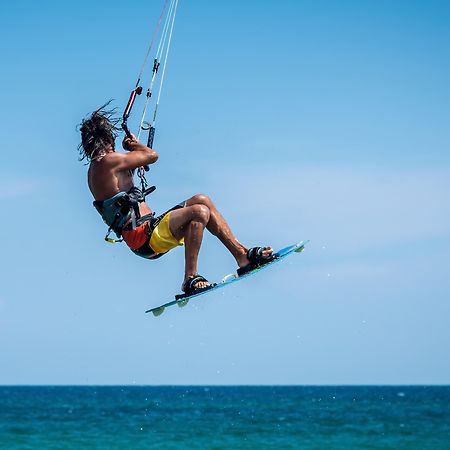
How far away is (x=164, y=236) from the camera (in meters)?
11.9

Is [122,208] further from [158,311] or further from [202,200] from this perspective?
[158,311]

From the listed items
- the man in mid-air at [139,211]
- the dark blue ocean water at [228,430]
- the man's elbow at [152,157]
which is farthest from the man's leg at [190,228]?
the dark blue ocean water at [228,430]

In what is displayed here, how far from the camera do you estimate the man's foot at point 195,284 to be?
38.2ft

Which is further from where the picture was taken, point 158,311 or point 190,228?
point 158,311

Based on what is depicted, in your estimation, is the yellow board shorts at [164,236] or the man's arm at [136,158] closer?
the man's arm at [136,158]

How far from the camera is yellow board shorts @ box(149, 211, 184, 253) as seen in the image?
469 inches

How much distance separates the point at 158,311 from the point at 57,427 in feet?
128

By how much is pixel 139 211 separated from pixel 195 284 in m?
1.07

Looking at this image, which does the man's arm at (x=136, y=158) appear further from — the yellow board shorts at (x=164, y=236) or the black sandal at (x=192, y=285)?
the black sandal at (x=192, y=285)

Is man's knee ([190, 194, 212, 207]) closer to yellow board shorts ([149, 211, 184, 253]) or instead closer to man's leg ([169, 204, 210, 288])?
man's leg ([169, 204, 210, 288])

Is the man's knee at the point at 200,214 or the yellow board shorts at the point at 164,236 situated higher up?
the man's knee at the point at 200,214

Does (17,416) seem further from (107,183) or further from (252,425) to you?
(107,183)

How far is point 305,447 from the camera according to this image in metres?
38.4

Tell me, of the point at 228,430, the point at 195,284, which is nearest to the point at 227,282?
the point at 195,284
